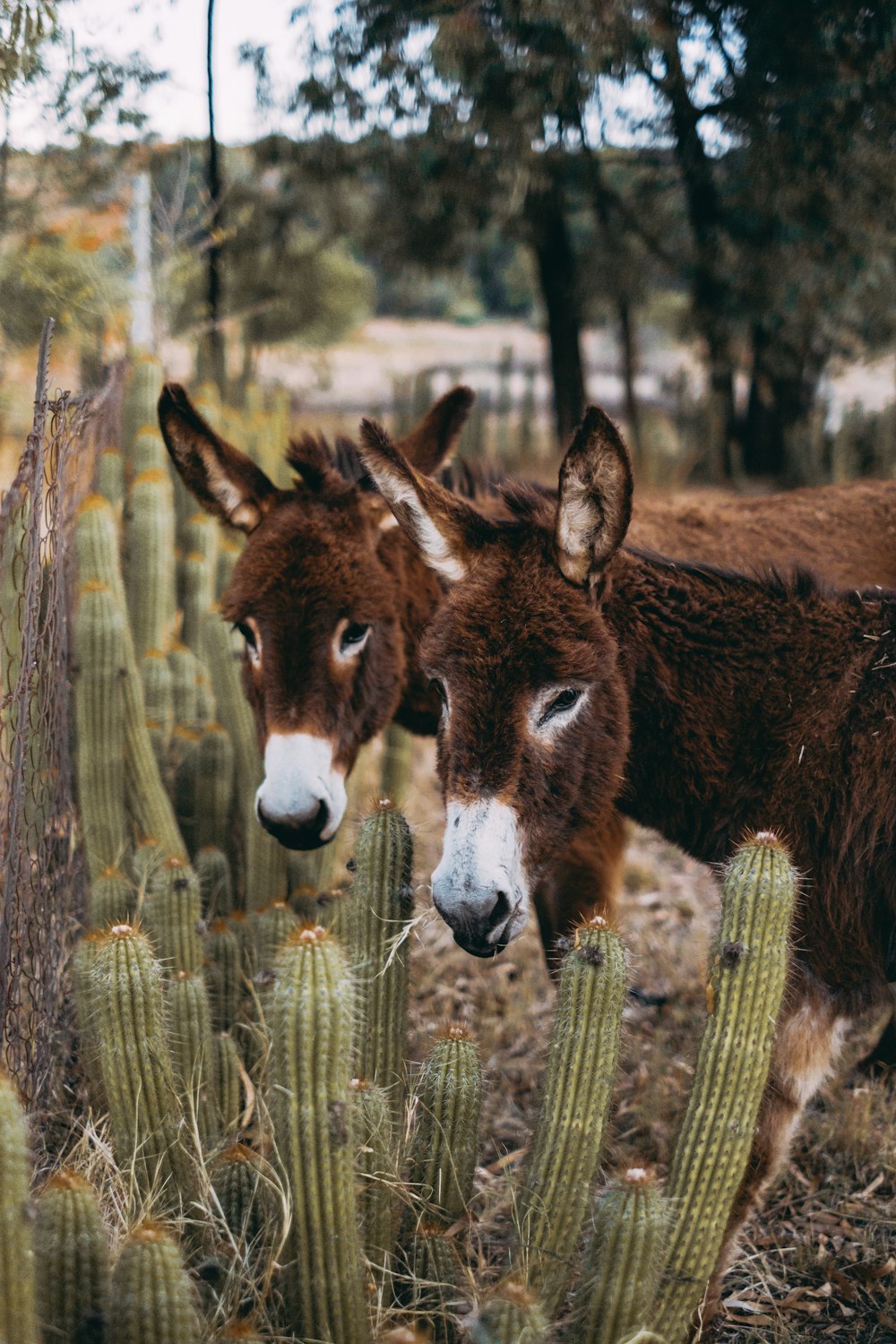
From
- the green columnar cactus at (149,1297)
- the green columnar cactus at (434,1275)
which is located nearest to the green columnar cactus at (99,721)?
the green columnar cactus at (434,1275)

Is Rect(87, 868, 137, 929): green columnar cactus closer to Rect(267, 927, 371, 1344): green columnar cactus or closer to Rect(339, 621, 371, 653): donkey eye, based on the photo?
Rect(339, 621, 371, 653): donkey eye

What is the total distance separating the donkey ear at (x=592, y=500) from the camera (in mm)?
2830

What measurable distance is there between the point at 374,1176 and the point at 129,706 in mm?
2337

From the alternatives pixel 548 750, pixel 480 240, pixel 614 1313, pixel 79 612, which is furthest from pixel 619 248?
pixel 614 1313

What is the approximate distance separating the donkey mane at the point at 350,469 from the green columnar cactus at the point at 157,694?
51.5 inches

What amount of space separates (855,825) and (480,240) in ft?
36.4

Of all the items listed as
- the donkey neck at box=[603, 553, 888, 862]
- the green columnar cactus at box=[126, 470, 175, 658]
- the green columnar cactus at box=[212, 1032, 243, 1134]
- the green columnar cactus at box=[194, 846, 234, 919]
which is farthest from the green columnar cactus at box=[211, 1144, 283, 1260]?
the green columnar cactus at box=[126, 470, 175, 658]

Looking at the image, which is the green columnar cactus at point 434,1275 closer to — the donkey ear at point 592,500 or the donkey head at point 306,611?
the donkey head at point 306,611

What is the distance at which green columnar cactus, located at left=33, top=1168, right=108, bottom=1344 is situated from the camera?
6.91ft

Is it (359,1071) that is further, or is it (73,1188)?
(359,1071)

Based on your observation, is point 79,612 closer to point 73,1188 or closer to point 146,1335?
point 73,1188

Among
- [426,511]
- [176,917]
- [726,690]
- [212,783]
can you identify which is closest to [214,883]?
[212,783]

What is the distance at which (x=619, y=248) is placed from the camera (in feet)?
39.1

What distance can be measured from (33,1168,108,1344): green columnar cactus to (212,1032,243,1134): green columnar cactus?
1.27 meters
